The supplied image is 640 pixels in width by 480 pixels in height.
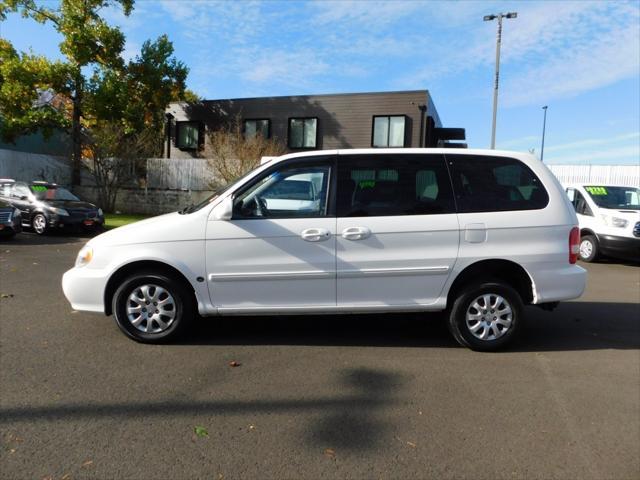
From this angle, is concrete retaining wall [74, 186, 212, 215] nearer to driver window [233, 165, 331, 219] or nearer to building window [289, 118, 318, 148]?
building window [289, 118, 318, 148]

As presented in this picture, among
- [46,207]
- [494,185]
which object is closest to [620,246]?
[494,185]

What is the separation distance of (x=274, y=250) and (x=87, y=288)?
6.06 feet

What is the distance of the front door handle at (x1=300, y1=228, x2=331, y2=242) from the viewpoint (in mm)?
4516

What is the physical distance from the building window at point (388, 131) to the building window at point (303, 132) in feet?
10.4

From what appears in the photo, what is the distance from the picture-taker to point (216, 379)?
13.0ft

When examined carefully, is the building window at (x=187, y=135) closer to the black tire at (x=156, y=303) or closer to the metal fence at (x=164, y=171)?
the metal fence at (x=164, y=171)

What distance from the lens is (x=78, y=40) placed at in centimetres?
2141

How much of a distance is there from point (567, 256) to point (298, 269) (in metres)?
2.60

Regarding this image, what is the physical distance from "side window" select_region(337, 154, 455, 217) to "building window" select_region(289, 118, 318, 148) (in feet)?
68.1

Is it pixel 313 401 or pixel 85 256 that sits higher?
pixel 85 256

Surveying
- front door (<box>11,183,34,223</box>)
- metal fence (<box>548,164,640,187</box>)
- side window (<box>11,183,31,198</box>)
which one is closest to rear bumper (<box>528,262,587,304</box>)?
front door (<box>11,183,34,223</box>)

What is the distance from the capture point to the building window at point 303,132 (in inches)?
989

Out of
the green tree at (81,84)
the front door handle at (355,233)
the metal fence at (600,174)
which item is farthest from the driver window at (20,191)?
the metal fence at (600,174)

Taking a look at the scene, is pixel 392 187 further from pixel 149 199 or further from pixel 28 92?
pixel 28 92
